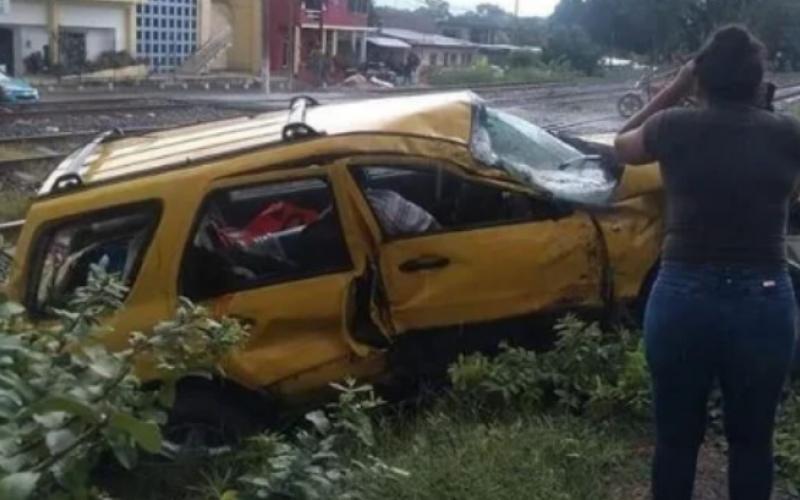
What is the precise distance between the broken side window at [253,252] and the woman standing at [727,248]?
2.13 m

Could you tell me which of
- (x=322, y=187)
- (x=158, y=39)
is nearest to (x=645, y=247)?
(x=322, y=187)

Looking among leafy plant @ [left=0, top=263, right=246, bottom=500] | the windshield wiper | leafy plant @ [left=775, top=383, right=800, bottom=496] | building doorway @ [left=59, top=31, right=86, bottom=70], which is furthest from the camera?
building doorway @ [left=59, top=31, right=86, bottom=70]

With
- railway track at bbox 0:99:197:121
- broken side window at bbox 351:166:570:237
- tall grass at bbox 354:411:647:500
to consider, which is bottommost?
railway track at bbox 0:99:197:121

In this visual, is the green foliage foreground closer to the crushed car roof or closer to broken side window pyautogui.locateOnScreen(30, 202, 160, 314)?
broken side window pyautogui.locateOnScreen(30, 202, 160, 314)

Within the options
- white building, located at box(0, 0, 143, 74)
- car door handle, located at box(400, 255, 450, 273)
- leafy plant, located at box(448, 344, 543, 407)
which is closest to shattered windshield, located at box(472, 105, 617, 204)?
car door handle, located at box(400, 255, 450, 273)

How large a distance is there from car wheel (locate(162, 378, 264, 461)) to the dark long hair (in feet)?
8.41

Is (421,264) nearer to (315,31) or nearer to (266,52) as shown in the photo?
(266,52)

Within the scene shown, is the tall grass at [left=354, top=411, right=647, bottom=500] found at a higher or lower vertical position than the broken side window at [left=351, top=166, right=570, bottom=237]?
lower

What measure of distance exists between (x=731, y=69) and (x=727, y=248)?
497mm

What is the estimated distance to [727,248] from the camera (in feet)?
11.6

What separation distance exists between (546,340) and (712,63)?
2.29 metres

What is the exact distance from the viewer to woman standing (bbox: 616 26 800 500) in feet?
11.5

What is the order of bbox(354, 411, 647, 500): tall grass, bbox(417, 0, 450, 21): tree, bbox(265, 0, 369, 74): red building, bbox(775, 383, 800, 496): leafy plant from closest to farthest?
bbox(354, 411, 647, 500): tall grass < bbox(775, 383, 800, 496): leafy plant < bbox(265, 0, 369, 74): red building < bbox(417, 0, 450, 21): tree

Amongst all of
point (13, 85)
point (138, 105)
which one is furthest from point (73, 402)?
point (13, 85)
